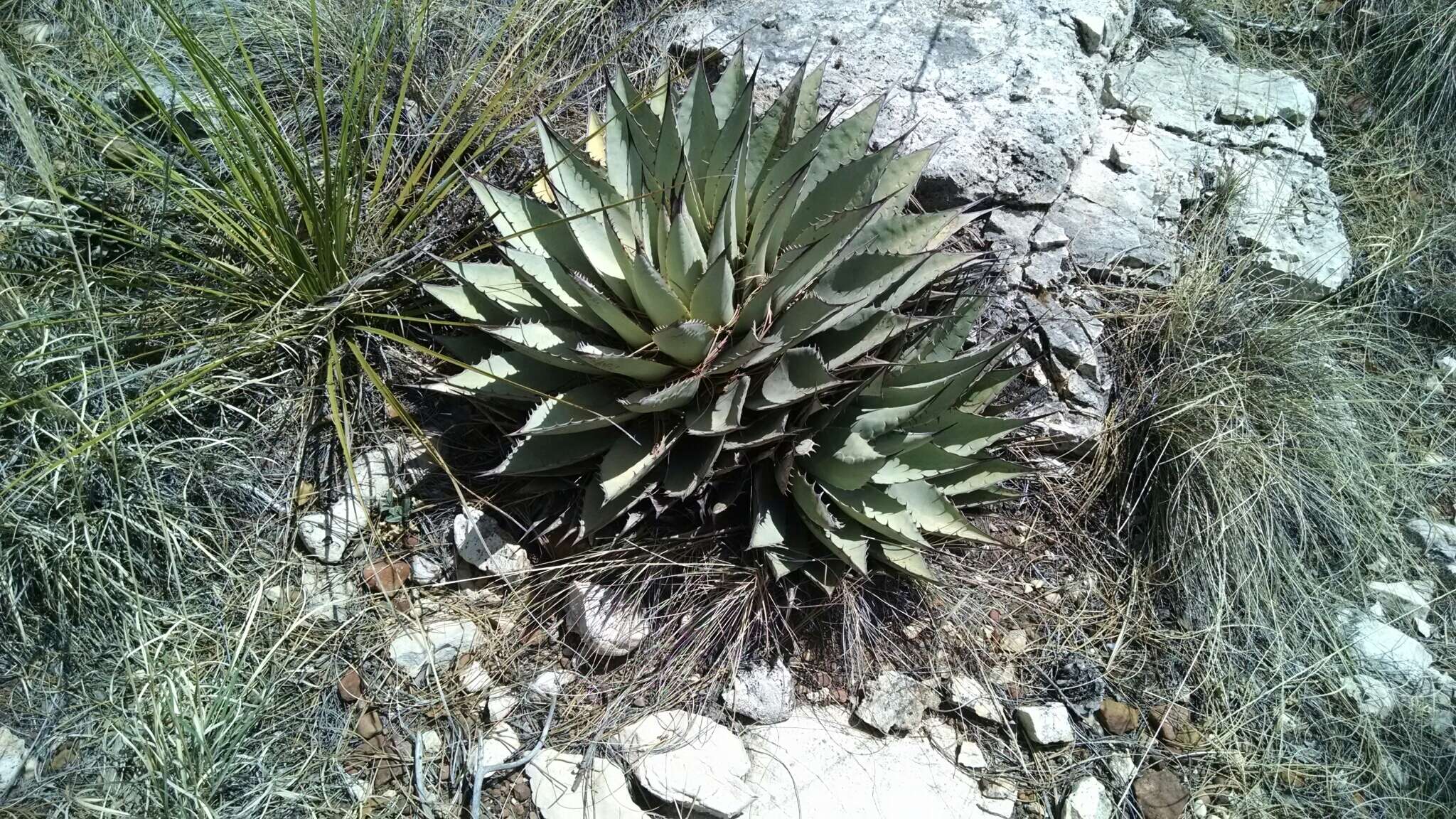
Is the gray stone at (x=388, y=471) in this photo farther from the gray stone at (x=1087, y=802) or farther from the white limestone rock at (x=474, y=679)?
the gray stone at (x=1087, y=802)

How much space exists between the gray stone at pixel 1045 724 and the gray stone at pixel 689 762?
2.32 ft

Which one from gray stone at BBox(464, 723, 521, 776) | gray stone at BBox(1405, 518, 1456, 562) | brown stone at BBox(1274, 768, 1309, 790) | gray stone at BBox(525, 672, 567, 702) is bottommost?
brown stone at BBox(1274, 768, 1309, 790)

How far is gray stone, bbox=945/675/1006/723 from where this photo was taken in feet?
7.95

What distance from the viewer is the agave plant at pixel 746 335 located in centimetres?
220

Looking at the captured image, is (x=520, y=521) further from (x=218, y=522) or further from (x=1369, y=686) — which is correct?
(x=1369, y=686)

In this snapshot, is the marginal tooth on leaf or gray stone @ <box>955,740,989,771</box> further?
the marginal tooth on leaf

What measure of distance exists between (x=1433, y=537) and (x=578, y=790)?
96.5 inches

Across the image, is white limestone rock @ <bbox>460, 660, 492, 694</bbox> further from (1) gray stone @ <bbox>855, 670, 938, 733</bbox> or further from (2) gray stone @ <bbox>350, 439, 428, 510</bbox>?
(1) gray stone @ <bbox>855, 670, 938, 733</bbox>

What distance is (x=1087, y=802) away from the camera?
7.54 ft

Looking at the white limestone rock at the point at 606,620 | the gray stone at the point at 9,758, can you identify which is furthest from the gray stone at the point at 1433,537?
the gray stone at the point at 9,758

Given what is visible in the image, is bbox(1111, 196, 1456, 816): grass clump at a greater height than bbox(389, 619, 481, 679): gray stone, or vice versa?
→ bbox(389, 619, 481, 679): gray stone

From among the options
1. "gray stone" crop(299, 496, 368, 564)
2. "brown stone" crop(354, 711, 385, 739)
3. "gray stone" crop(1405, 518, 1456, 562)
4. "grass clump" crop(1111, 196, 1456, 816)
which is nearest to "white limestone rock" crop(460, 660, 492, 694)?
"brown stone" crop(354, 711, 385, 739)


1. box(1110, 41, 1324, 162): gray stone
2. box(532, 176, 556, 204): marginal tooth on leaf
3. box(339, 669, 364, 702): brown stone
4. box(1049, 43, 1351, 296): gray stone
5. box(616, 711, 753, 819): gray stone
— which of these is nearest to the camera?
box(616, 711, 753, 819): gray stone

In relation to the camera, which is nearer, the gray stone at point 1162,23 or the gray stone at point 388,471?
the gray stone at point 388,471
